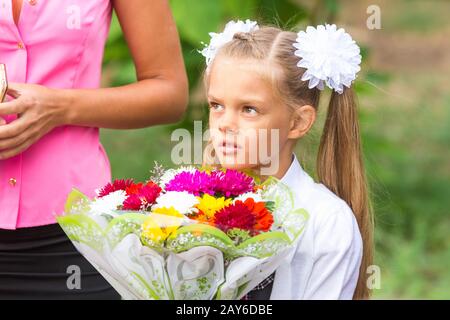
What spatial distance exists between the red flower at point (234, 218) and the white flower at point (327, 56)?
1.84ft

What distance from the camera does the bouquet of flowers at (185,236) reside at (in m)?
1.87

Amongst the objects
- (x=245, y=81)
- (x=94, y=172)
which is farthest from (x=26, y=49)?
(x=245, y=81)

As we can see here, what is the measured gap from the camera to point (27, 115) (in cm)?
220

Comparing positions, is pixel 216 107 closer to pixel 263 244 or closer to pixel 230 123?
pixel 230 123

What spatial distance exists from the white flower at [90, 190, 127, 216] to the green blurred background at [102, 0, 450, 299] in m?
0.70

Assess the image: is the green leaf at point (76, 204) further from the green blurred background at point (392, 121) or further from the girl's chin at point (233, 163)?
the green blurred background at point (392, 121)

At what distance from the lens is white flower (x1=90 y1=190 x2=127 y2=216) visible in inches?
77.2

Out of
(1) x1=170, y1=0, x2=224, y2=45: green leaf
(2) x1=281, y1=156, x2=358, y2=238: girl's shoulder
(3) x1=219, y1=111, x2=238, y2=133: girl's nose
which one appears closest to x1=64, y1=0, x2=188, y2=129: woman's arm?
(3) x1=219, y1=111, x2=238, y2=133: girl's nose

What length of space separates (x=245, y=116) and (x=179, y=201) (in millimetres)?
396

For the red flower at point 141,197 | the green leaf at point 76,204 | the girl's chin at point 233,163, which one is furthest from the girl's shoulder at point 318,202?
the green leaf at point 76,204

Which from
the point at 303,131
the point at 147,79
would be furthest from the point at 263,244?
the point at 147,79

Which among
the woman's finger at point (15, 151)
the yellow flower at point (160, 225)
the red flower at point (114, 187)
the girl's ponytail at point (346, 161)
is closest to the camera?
the yellow flower at point (160, 225)

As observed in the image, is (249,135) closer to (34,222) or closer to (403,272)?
(34,222)

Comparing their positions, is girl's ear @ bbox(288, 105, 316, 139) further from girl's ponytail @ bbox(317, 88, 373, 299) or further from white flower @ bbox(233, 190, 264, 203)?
white flower @ bbox(233, 190, 264, 203)
